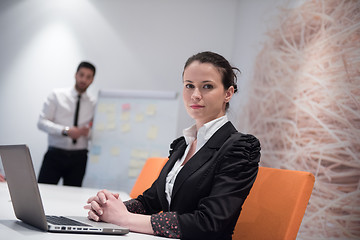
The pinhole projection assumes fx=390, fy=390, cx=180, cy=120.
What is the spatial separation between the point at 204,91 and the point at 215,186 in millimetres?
402

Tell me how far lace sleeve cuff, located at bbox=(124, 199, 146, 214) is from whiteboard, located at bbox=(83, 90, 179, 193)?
9.07ft

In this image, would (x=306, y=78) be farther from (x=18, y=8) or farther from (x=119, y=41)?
(x=18, y=8)

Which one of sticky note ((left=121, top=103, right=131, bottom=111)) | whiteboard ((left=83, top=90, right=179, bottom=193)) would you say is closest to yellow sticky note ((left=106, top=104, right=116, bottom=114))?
whiteboard ((left=83, top=90, right=179, bottom=193))

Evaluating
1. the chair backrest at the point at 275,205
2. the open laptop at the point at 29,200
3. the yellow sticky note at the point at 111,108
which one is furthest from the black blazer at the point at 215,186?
the yellow sticky note at the point at 111,108

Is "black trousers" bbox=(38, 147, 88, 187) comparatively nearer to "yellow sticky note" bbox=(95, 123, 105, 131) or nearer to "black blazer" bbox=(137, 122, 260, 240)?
"yellow sticky note" bbox=(95, 123, 105, 131)

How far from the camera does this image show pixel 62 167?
386cm

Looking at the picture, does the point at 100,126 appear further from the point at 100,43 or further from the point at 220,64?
the point at 220,64

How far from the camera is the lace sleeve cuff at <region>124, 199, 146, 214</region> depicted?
1.58 meters

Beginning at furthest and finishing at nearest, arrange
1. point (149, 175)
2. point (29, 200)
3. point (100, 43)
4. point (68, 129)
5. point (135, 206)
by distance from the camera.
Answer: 1. point (100, 43)
2. point (68, 129)
3. point (149, 175)
4. point (135, 206)
5. point (29, 200)

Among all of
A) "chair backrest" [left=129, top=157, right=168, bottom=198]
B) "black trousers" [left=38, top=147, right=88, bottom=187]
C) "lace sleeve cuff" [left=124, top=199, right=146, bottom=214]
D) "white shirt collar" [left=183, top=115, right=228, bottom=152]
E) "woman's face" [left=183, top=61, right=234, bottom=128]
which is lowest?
"black trousers" [left=38, top=147, right=88, bottom=187]

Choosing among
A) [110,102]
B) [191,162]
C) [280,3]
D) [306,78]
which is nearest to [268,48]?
[280,3]

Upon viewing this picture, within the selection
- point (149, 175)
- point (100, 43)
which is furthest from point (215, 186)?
point (100, 43)

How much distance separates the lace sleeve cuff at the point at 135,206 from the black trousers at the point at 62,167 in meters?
2.40

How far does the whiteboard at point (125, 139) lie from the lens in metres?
4.41
